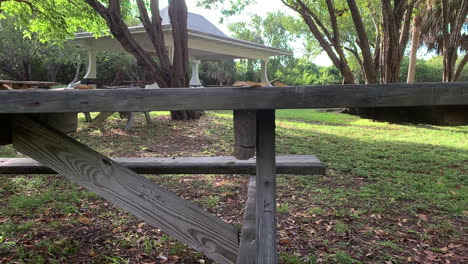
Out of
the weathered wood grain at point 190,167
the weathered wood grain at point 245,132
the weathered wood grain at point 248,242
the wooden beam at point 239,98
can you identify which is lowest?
the weathered wood grain at point 248,242

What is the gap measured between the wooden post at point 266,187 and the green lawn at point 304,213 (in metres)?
1.05

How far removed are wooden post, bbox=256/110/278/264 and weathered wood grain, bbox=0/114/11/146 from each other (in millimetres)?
1176

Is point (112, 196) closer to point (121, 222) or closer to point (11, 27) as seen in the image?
point (121, 222)

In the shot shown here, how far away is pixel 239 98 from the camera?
1300 mm

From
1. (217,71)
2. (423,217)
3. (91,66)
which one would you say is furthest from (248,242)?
(217,71)

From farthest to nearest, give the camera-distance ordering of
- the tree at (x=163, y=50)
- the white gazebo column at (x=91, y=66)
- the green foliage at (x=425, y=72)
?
the green foliage at (x=425, y=72)
the white gazebo column at (x=91, y=66)
the tree at (x=163, y=50)

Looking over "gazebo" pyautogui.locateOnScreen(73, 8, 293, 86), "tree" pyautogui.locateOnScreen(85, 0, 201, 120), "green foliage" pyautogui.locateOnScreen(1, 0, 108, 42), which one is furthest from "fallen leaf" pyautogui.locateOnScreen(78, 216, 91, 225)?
"gazebo" pyautogui.locateOnScreen(73, 8, 293, 86)

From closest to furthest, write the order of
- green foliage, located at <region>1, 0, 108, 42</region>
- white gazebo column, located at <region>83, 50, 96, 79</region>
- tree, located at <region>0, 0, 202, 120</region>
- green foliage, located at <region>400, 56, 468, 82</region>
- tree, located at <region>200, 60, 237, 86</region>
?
tree, located at <region>0, 0, 202, 120</region> < green foliage, located at <region>1, 0, 108, 42</region> < white gazebo column, located at <region>83, 50, 96, 79</region> < green foliage, located at <region>400, 56, 468, 82</region> < tree, located at <region>200, 60, 237, 86</region>

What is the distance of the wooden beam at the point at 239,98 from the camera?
125 centimetres

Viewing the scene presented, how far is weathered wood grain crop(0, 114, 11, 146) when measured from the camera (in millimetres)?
1715

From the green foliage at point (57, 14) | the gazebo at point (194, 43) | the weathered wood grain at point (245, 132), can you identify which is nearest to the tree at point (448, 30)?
the gazebo at point (194, 43)

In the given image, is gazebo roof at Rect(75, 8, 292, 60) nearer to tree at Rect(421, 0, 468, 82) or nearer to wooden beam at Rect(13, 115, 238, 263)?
tree at Rect(421, 0, 468, 82)

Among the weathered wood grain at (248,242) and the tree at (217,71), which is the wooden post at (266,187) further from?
the tree at (217,71)

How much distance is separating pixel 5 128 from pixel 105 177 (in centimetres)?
55
